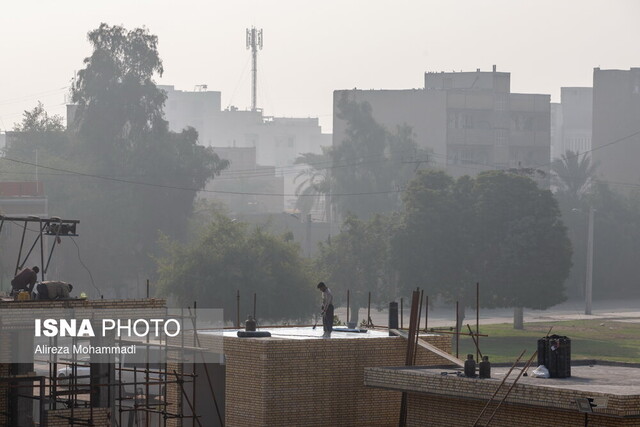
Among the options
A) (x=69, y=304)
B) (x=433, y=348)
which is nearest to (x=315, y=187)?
(x=433, y=348)

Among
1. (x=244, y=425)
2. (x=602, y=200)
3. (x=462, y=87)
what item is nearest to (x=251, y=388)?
(x=244, y=425)

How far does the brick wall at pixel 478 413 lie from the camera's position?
77.7 feet

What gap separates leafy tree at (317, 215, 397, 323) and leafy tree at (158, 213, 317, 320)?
9.14 meters

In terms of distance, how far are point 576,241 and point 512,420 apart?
8129 centimetres

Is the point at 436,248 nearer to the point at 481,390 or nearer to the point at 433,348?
the point at 433,348

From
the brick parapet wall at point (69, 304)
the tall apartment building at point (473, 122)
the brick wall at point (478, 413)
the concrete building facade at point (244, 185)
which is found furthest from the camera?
the concrete building facade at point (244, 185)

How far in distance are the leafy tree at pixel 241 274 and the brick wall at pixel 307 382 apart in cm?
3413

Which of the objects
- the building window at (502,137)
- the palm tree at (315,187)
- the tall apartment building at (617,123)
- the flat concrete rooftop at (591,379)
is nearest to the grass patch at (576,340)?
the flat concrete rooftop at (591,379)

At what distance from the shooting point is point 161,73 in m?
93.6

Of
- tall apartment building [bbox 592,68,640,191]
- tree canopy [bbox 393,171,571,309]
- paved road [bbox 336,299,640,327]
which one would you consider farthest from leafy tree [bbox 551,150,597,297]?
tree canopy [bbox 393,171,571,309]

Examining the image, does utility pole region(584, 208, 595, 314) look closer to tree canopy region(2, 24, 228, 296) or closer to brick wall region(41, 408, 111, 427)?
tree canopy region(2, 24, 228, 296)

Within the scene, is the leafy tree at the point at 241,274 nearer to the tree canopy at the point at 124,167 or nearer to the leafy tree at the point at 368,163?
the tree canopy at the point at 124,167

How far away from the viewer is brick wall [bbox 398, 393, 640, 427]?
23678 mm

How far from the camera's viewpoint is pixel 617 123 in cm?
12650
